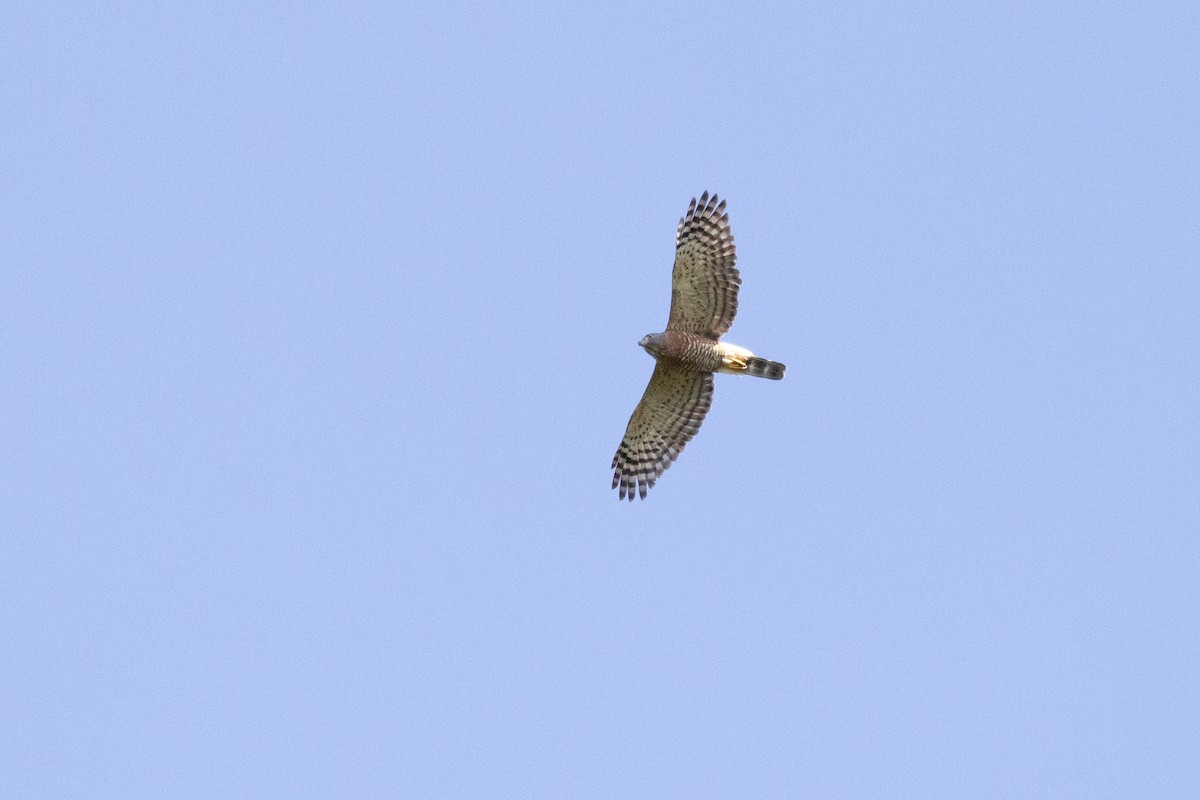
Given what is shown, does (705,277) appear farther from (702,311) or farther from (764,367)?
(764,367)

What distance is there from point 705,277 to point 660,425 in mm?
2404

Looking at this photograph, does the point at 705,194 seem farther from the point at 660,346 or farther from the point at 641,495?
the point at 641,495

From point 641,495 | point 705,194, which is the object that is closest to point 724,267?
point 705,194

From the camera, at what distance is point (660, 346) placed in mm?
27953

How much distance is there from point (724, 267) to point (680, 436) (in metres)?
2.65

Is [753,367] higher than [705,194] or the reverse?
the reverse

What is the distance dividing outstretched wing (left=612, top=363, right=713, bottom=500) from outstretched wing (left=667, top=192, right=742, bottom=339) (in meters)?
0.75

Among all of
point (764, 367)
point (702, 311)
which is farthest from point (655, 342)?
point (764, 367)

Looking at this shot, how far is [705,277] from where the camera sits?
1103 inches

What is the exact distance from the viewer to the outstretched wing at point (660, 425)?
→ 28.6 metres

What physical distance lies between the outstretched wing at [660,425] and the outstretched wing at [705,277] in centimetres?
75

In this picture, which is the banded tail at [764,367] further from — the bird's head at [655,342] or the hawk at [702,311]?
the bird's head at [655,342]

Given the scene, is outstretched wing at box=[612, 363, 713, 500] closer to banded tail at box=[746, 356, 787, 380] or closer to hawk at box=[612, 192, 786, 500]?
hawk at box=[612, 192, 786, 500]

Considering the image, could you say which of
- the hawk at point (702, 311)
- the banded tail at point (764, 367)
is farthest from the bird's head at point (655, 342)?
the banded tail at point (764, 367)
